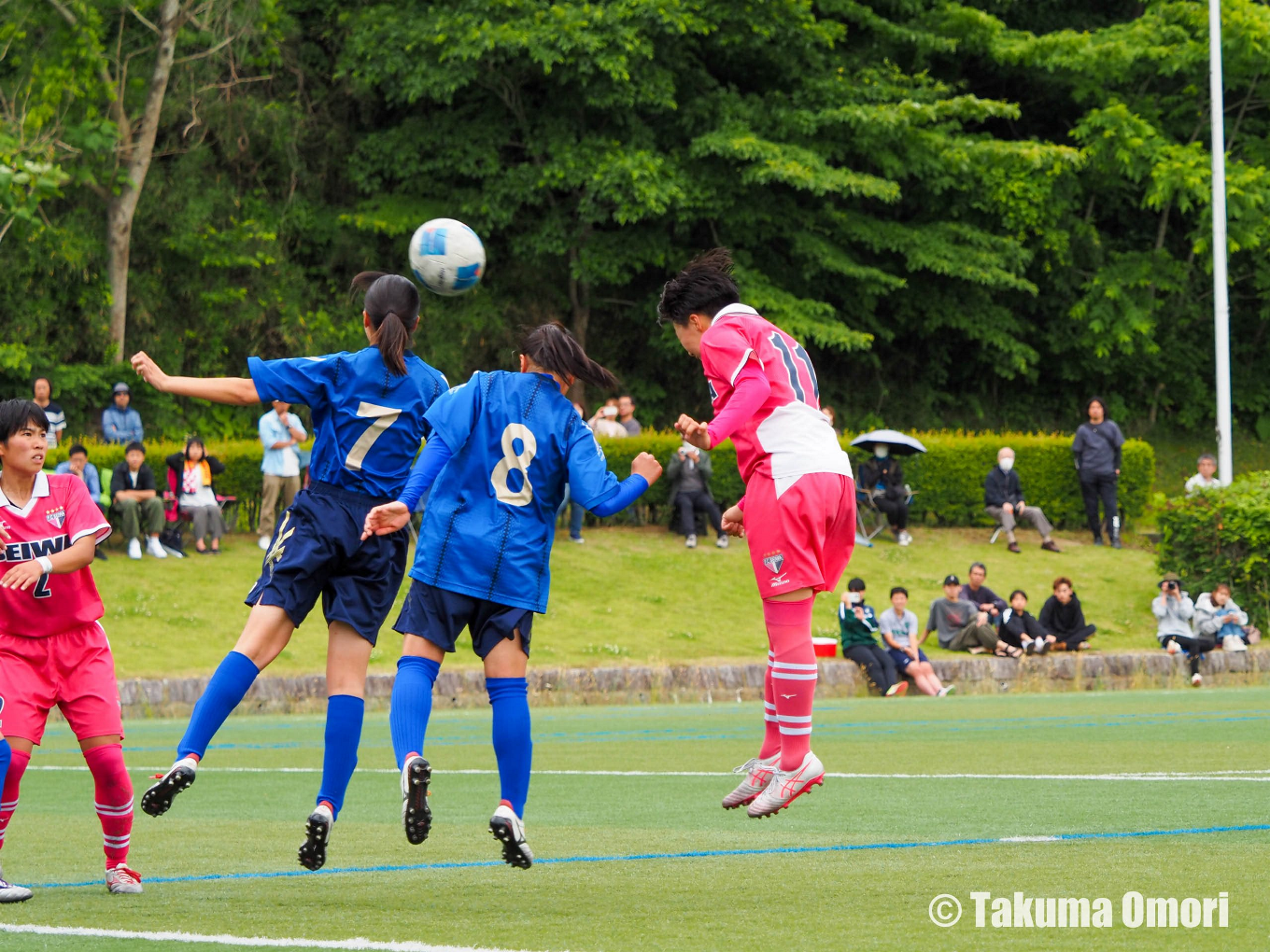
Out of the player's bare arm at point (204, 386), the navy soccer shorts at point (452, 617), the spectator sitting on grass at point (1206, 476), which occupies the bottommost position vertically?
the spectator sitting on grass at point (1206, 476)

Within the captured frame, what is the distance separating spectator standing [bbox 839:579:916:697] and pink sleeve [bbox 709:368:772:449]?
41.6ft

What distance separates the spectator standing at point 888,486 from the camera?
87.3ft

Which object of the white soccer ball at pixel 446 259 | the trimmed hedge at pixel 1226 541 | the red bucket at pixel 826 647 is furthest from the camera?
the trimmed hedge at pixel 1226 541

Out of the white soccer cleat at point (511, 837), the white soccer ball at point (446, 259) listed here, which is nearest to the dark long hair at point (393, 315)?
the white soccer ball at point (446, 259)

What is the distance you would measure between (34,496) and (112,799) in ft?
3.96

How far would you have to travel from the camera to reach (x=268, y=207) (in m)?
34.4

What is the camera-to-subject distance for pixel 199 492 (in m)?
23.1

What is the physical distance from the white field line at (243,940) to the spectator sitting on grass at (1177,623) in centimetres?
1720

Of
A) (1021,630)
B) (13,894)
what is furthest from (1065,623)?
(13,894)

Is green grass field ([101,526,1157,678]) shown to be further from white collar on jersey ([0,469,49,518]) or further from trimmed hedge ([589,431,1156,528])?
white collar on jersey ([0,469,49,518])

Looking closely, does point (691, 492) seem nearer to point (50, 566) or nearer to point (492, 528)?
point (492, 528)

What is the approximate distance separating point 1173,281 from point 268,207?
20.1 meters

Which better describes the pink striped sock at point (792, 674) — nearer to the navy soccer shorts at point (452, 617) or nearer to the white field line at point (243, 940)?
the navy soccer shorts at point (452, 617)

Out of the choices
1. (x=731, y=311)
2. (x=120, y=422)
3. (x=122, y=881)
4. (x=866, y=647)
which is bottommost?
(x=866, y=647)
